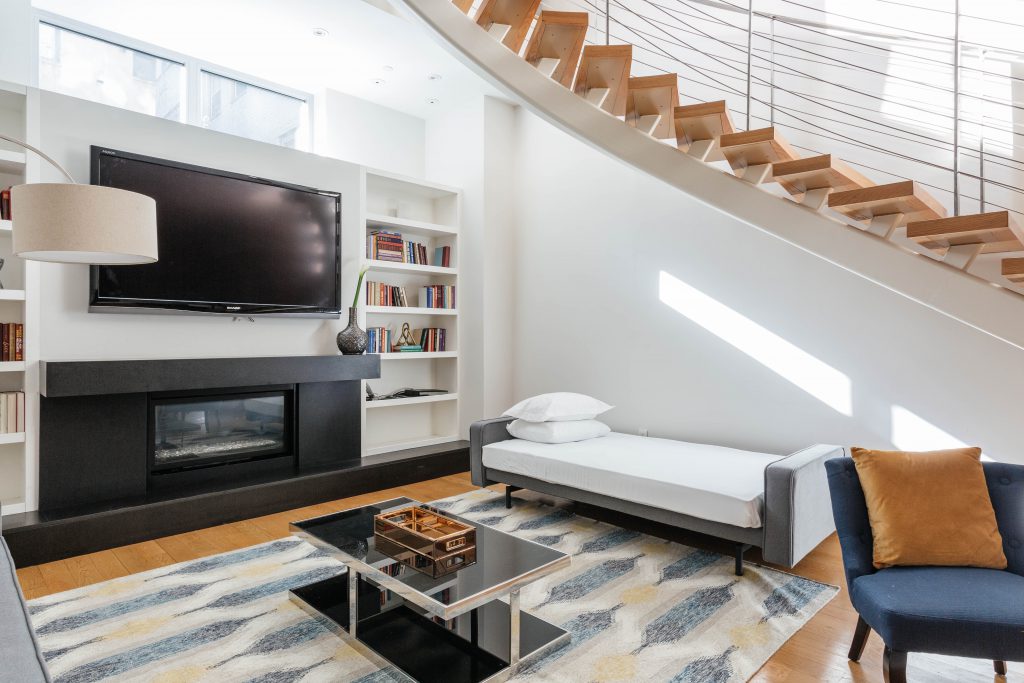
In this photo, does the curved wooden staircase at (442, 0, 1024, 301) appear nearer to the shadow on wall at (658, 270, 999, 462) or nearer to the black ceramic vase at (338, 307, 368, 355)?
the shadow on wall at (658, 270, 999, 462)

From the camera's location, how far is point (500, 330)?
17.1 feet

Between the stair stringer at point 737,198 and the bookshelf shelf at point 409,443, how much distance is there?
2.98 meters

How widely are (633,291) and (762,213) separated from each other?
1.76m

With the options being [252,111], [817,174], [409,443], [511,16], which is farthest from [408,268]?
[817,174]

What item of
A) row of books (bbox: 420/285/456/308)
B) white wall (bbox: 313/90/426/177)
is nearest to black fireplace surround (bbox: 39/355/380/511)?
row of books (bbox: 420/285/456/308)

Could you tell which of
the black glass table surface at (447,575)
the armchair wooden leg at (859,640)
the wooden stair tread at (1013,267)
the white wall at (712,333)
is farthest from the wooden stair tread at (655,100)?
the armchair wooden leg at (859,640)

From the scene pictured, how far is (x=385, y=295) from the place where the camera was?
4.78 m

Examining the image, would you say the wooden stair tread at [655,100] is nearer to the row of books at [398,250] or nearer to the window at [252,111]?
the row of books at [398,250]

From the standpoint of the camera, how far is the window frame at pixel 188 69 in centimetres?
378

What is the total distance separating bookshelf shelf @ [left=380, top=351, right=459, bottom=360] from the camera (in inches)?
186

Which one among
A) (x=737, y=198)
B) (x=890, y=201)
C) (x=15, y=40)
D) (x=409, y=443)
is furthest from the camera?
(x=409, y=443)

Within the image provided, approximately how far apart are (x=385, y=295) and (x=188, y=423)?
1.71m

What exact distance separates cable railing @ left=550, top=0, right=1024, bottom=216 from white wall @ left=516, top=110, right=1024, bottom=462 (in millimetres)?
629

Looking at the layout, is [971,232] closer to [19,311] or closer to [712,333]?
[712,333]
